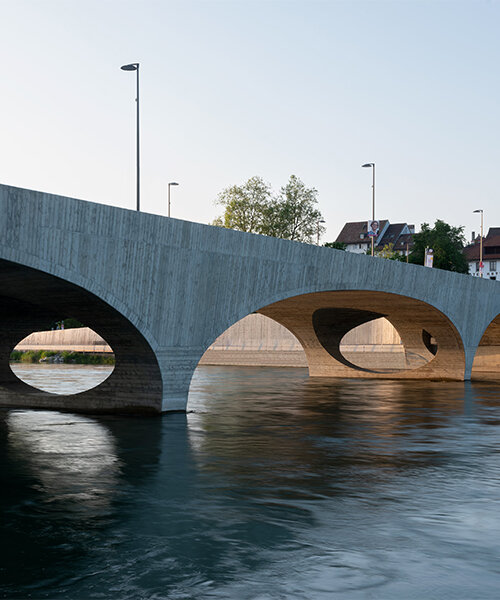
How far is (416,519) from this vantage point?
10.4 m

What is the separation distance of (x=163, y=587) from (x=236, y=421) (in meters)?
15.5

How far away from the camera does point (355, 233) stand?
144625 millimetres

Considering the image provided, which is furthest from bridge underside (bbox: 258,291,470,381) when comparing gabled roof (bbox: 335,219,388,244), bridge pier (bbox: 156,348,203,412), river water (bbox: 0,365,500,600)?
gabled roof (bbox: 335,219,388,244)

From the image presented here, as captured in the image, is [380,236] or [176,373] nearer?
[176,373]

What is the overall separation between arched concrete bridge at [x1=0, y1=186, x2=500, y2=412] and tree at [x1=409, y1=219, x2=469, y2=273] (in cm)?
6340

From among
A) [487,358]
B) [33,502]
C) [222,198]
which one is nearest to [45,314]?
[33,502]

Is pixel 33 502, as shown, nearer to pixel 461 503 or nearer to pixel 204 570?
pixel 204 570

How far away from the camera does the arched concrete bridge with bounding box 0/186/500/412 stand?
1864cm

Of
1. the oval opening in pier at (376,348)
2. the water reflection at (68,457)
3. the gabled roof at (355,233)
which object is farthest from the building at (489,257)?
the water reflection at (68,457)

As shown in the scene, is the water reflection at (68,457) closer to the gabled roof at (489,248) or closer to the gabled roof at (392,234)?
the gabled roof at (489,248)

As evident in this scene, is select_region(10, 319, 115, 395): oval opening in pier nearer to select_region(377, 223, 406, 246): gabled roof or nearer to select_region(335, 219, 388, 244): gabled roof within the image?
select_region(377, 223, 406, 246): gabled roof

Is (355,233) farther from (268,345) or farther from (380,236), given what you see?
(268,345)

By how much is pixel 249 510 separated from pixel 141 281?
10.9 meters

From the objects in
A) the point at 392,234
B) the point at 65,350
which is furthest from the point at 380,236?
the point at 65,350
